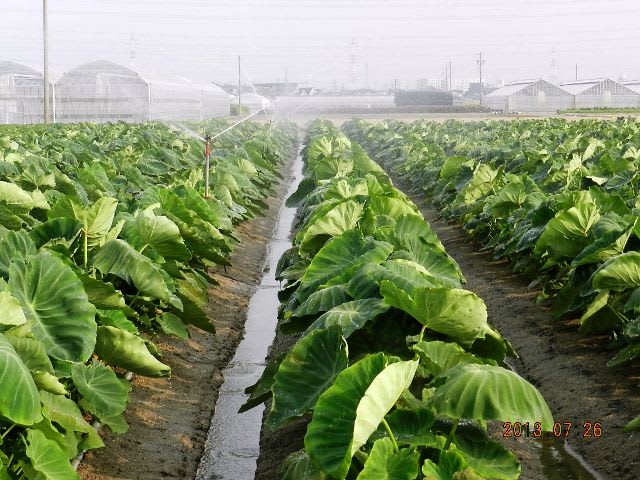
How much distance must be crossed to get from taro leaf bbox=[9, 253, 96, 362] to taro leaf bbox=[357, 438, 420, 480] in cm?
142

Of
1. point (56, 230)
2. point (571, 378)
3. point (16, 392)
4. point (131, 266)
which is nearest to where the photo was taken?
point (16, 392)

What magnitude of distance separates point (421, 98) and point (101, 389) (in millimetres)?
71282

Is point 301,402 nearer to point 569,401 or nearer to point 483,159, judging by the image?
point 569,401

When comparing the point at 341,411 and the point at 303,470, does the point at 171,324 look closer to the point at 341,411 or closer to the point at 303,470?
the point at 303,470

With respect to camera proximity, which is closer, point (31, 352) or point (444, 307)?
point (31, 352)

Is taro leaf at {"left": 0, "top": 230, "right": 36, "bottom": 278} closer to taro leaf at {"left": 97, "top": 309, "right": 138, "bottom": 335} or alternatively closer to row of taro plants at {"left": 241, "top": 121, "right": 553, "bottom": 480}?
taro leaf at {"left": 97, "top": 309, "right": 138, "bottom": 335}

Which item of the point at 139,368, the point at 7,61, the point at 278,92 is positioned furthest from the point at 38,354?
the point at 278,92

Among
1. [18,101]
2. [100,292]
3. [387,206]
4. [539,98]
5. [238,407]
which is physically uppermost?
[539,98]

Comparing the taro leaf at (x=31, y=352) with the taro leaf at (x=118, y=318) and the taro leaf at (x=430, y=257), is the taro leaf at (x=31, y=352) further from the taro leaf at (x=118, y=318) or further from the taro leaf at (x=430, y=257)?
the taro leaf at (x=430, y=257)

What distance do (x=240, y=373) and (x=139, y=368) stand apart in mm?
2790

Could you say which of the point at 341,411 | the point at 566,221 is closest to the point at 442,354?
the point at 341,411

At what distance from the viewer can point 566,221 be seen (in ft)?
22.5

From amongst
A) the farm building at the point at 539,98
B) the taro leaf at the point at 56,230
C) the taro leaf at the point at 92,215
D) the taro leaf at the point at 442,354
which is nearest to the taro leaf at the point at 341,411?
the taro leaf at the point at 442,354

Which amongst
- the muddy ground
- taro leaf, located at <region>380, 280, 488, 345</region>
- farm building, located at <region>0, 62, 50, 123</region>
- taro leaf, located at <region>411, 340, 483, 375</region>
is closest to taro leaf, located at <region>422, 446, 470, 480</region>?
taro leaf, located at <region>411, 340, 483, 375</region>
